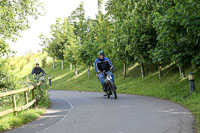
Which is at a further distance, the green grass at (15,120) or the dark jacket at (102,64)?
the dark jacket at (102,64)

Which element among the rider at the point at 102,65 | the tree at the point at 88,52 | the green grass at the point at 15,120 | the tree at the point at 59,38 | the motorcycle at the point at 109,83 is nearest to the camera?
the green grass at the point at 15,120

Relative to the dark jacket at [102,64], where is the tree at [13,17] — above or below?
above

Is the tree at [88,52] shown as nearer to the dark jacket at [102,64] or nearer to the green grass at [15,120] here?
the dark jacket at [102,64]

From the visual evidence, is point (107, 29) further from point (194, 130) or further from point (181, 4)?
point (194, 130)

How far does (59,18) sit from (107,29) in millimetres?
22722

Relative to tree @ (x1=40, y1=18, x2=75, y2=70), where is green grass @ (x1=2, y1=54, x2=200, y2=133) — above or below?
below

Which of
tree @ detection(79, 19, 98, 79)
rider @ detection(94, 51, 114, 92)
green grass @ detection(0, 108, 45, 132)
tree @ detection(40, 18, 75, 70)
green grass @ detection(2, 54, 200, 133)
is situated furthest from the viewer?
tree @ detection(40, 18, 75, 70)

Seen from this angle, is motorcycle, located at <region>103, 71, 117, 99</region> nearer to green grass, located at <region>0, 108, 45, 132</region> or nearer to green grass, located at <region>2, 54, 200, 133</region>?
green grass, located at <region>2, 54, 200, 133</region>

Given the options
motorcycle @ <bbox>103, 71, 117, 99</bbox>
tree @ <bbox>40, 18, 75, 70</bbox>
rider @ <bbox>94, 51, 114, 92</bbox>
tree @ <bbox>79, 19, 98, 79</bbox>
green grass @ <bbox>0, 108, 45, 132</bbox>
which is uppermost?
tree @ <bbox>40, 18, 75, 70</bbox>

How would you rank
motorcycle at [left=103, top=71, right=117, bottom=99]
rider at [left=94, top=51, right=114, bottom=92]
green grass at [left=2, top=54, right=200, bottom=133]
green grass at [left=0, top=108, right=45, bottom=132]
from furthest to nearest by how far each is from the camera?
rider at [left=94, top=51, right=114, bottom=92] → motorcycle at [left=103, top=71, right=117, bottom=99] → green grass at [left=2, top=54, right=200, bottom=133] → green grass at [left=0, top=108, right=45, bottom=132]

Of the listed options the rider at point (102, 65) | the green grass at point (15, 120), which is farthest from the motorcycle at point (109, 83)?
the green grass at point (15, 120)

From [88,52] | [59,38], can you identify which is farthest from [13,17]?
[59,38]

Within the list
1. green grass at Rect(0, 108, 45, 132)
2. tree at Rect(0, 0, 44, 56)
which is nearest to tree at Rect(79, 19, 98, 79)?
tree at Rect(0, 0, 44, 56)

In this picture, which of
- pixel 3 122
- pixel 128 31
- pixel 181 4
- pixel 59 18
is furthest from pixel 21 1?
pixel 59 18
